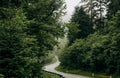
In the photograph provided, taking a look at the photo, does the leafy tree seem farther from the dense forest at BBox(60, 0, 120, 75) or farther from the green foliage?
the green foliage

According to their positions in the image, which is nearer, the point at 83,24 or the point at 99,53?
the point at 99,53

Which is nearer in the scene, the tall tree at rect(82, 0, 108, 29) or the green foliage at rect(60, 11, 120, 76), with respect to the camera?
the green foliage at rect(60, 11, 120, 76)

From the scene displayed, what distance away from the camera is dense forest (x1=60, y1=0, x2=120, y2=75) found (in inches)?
1704

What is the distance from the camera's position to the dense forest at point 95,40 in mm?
43281

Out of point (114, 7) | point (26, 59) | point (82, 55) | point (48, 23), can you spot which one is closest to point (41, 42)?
point (48, 23)

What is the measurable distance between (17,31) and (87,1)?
5278 centimetres

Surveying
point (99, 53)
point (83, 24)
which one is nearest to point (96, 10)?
point (83, 24)

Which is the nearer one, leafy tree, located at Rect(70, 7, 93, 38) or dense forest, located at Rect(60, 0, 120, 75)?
dense forest, located at Rect(60, 0, 120, 75)

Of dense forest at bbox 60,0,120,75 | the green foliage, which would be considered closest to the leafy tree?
dense forest at bbox 60,0,120,75

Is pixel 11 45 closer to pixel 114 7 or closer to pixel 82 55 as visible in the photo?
pixel 82 55

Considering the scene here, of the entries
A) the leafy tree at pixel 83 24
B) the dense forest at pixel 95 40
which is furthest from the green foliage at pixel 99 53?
the leafy tree at pixel 83 24

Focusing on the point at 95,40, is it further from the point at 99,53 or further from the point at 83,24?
the point at 83,24

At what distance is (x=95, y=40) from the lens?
55031 millimetres

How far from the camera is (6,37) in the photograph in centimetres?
1869
